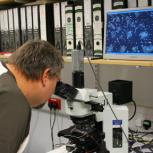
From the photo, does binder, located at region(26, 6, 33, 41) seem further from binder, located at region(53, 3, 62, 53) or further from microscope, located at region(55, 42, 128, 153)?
microscope, located at region(55, 42, 128, 153)

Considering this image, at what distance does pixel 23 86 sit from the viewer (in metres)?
1.21

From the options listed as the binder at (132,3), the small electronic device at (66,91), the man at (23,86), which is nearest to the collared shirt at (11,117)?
the man at (23,86)

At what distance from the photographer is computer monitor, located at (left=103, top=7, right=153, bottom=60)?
1635mm

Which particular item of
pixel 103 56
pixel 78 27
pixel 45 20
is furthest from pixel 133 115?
pixel 45 20

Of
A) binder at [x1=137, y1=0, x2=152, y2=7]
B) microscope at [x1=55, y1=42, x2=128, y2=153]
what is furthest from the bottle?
binder at [x1=137, y1=0, x2=152, y2=7]

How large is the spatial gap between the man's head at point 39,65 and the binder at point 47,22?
0.80 m

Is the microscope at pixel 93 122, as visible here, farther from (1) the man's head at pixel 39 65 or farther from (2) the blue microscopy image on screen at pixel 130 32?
(2) the blue microscopy image on screen at pixel 130 32

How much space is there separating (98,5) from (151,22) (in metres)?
0.37

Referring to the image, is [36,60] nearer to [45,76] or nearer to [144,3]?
[45,76]

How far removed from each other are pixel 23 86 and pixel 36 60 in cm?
12

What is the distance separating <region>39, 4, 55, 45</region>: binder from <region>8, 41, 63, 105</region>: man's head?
2.61ft

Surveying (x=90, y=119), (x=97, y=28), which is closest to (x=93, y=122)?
(x=90, y=119)

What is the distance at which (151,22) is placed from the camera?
5.35 feet

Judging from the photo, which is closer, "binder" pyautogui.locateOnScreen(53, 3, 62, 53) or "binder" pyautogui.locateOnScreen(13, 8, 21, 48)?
"binder" pyautogui.locateOnScreen(53, 3, 62, 53)
